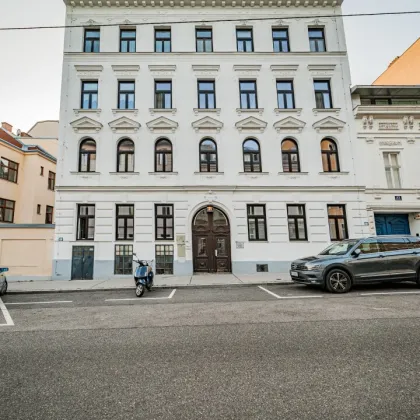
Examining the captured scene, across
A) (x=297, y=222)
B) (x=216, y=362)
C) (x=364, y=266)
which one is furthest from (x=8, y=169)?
(x=364, y=266)

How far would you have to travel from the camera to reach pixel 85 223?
14102mm

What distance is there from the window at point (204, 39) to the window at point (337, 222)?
483 inches

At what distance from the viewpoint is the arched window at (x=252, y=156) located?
48.3 feet

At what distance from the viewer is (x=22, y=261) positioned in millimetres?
13258

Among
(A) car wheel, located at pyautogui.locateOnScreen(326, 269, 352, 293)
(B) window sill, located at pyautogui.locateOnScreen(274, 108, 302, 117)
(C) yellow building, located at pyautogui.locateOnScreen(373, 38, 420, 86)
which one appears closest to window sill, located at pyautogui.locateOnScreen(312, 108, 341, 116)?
(B) window sill, located at pyautogui.locateOnScreen(274, 108, 302, 117)

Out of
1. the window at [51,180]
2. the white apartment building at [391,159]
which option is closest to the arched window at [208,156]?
the white apartment building at [391,159]

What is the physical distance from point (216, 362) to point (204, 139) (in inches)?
512

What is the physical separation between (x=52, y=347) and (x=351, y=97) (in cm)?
1822

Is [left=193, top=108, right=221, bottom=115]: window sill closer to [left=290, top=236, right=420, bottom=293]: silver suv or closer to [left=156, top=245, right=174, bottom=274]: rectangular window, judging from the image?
[left=156, top=245, right=174, bottom=274]: rectangular window

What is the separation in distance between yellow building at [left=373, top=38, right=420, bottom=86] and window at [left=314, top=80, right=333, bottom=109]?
8.19 meters

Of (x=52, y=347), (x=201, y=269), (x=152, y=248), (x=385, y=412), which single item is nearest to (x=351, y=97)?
(x=201, y=269)

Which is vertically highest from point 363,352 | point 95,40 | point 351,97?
point 95,40

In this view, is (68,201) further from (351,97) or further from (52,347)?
(351,97)

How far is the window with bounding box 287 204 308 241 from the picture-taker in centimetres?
1423
